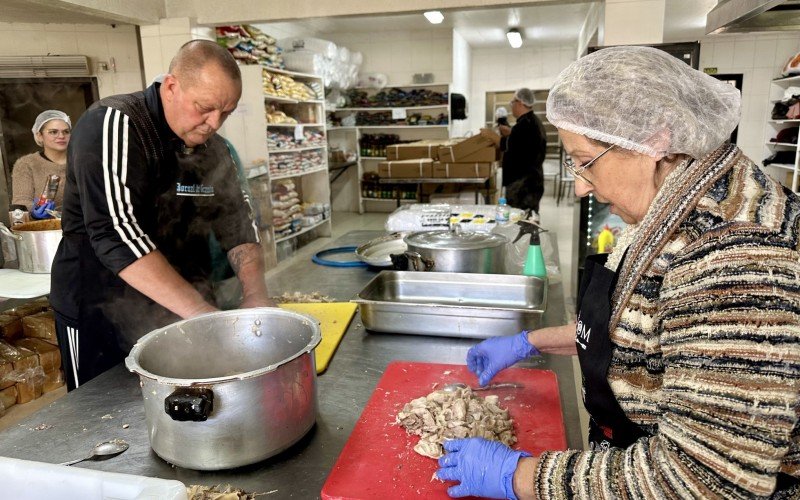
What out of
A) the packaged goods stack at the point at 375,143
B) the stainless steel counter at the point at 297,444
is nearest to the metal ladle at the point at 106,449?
the stainless steel counter at the point at 297,444

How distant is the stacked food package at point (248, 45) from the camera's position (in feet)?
18.8

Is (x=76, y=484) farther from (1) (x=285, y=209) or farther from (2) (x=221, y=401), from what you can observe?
(1) (x=285, y=209)

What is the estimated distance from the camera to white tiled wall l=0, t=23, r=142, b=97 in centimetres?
441

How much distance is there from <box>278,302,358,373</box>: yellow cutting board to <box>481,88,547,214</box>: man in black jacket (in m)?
4.51

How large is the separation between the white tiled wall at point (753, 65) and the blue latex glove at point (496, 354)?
31.4 feet

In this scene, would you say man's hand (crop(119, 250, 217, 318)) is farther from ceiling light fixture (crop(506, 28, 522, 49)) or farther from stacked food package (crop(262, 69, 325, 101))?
ceiling light fixture (crop(506, 28, 522, 49))

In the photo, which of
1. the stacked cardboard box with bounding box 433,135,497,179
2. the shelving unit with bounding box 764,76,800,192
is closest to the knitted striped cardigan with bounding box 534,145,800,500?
the stacked cardboard box with bounding box 433,135,497,179

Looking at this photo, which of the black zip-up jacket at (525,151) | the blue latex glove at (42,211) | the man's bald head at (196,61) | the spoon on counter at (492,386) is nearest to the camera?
the spoon on counter at (492,386)

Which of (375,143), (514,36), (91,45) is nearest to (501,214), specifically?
(91,45)

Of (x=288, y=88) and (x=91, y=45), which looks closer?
(x=91, y=45)

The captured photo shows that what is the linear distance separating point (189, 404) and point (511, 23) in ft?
30.5

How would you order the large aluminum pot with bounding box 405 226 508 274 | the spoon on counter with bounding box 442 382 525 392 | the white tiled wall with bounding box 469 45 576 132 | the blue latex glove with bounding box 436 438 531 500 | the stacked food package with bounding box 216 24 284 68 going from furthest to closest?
the white tiled wall with bounding box 469 45 576 132, the stacked food package with bounding box 216 24 284 68, the large aluminum pot with bounding box 405 226 508 274, the spoon on counter with bounding box 442 382 525 392, the blue latex glove with bounding box 436 438 531 500

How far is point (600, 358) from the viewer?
3.36 ft

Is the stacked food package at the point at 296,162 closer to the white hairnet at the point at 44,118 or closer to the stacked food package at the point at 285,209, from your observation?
the stacked food package at the point at 285,209
